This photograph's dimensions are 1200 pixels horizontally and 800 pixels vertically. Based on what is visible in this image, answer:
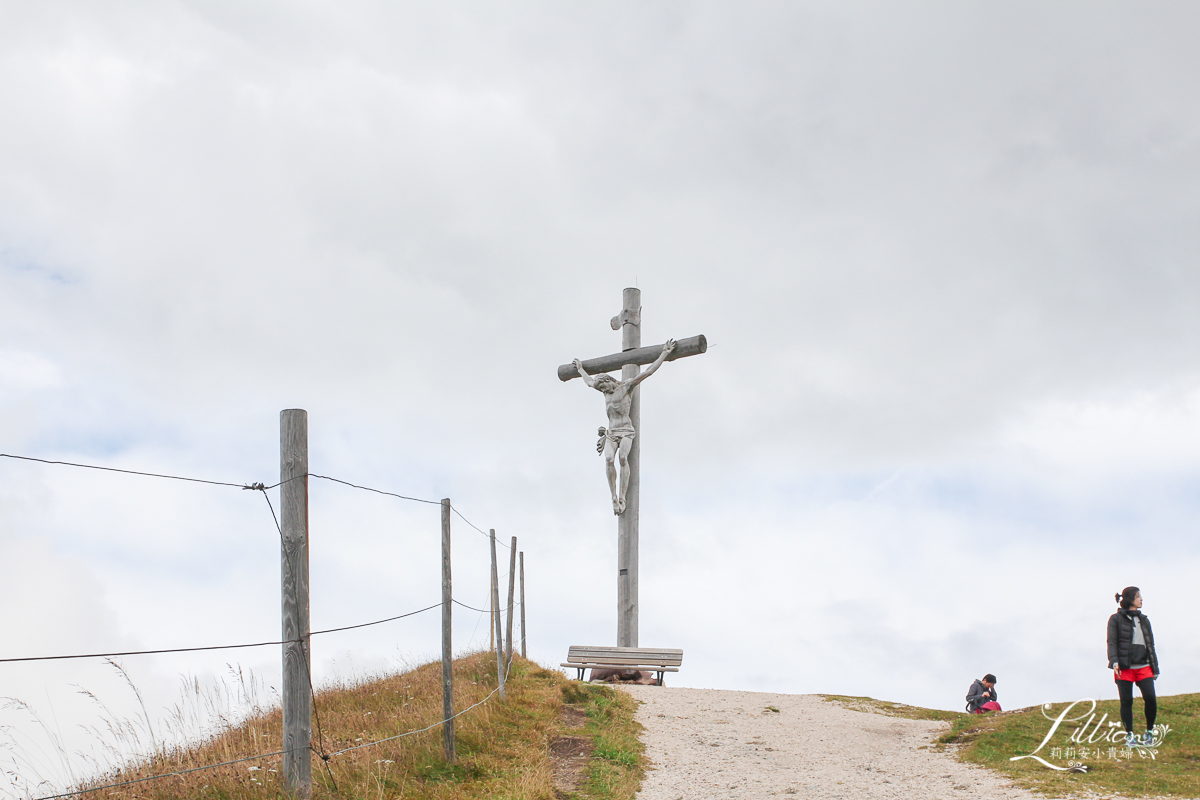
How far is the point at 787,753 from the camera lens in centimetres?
966

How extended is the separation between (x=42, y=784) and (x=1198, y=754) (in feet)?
33.0

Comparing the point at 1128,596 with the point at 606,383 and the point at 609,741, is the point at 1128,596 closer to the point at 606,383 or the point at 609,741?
the point at 609,741

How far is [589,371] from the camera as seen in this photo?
16.1 m

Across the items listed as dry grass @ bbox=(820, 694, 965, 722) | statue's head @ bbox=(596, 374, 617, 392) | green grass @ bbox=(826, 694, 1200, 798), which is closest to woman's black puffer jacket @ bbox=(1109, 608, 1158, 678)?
green grass @ bbox=(826, 694, 1200, 798)

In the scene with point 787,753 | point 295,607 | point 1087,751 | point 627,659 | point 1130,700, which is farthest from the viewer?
point 627,659

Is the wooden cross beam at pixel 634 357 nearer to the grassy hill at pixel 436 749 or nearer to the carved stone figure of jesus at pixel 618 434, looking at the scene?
the carved stone figure of jesus at pixel 618 434

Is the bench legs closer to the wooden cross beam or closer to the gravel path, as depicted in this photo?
the gravel path

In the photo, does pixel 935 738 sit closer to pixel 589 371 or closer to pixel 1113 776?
pixel 1113 776

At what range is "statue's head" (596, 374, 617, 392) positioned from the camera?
15.4 meters

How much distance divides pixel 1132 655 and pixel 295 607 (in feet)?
27.2

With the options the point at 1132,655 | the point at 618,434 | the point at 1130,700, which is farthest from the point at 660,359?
the point at 1130,700

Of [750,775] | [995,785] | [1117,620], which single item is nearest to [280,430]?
[750,775]

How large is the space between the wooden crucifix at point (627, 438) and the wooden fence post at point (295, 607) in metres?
9.37

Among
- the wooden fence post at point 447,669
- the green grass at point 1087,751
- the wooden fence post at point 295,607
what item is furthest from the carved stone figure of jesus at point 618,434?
the wooden fence post at point 295,607
